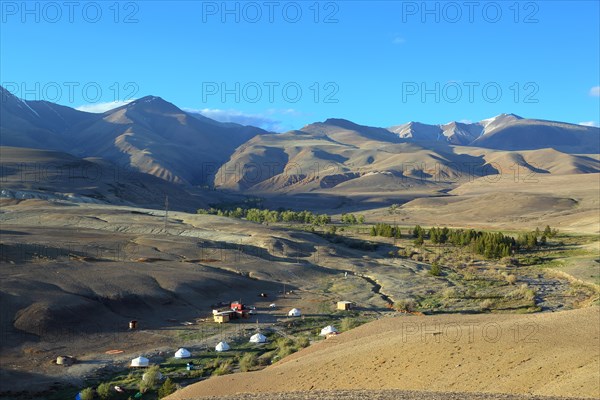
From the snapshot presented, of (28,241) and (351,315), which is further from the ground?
(28,241)

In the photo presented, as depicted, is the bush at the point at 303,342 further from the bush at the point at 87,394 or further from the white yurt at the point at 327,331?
the bush at the point at 87,394

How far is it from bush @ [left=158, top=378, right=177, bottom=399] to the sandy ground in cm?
132

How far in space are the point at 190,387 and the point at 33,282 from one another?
19675 mm

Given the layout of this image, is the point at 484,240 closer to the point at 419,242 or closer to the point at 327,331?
the point at 419,242

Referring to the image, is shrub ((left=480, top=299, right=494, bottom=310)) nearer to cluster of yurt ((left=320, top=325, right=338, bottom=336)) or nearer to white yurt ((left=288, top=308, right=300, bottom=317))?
white yurt ((left=288, top=308, right=300, bottom=317))

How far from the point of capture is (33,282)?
3831cm

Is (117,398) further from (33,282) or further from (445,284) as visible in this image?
(445,284)

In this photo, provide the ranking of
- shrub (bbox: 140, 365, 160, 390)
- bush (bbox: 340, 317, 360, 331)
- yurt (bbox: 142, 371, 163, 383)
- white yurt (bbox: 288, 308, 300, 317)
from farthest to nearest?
1. white yurt (bbox: 288, 308, 300, 317)
2. bush (bbox: 340, 317, 360, 331)
3. yurt (bbox: 142, 371, 163, 383)
4. shrub (bbox: 140, 365, 160, 390)

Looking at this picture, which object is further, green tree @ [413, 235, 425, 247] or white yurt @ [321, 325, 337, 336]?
green tree @ [413, 235, 425, 247]

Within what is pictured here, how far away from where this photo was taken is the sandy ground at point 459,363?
1923cm

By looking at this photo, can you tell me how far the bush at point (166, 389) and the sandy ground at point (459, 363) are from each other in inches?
52.1

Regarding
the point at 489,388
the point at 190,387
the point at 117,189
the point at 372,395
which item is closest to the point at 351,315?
the point at 190,387

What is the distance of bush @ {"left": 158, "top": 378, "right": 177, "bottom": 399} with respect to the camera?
23.9 m

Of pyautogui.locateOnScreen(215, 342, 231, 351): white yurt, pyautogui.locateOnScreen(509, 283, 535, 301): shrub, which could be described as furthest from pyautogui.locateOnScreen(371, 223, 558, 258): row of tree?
pyautogui.locateOnScreen(215, 342, 231, 351): white yurt
